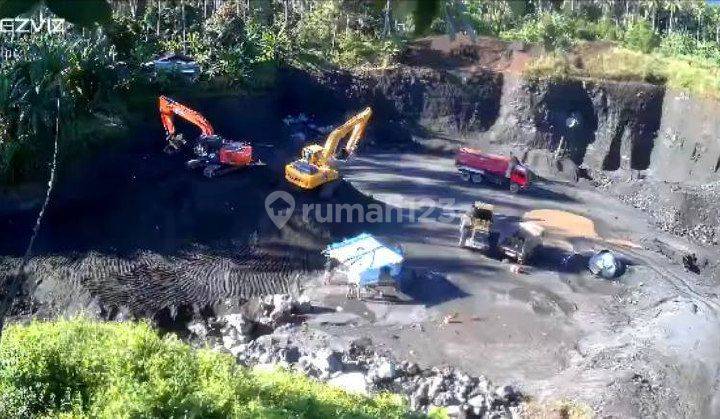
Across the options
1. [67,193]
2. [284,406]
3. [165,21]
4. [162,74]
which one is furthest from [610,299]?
[165,21]

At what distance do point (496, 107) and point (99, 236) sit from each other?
1748 cm

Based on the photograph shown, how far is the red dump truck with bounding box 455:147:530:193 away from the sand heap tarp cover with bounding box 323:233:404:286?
785 cm

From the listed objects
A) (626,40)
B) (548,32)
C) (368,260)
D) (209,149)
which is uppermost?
(548,32)

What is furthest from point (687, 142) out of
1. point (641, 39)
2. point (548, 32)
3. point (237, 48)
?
point (237, 48)

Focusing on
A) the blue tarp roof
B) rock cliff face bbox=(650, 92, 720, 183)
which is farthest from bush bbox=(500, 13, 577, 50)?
the blue tarp roof

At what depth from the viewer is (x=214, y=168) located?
18.5m

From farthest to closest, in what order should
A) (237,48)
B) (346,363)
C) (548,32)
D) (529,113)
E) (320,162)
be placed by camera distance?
(548,32), (529,113), (237,48), (320,162), (346,363)

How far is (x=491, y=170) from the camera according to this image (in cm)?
2247

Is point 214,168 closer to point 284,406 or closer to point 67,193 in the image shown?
point 67,193

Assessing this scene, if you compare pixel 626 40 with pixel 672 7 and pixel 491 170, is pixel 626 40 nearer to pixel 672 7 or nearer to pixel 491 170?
pixel 672 7

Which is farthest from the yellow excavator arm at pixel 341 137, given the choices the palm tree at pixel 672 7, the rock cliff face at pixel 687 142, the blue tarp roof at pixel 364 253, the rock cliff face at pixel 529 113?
the palm tree at pixel 672 7

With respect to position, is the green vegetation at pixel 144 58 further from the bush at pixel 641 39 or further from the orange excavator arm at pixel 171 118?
the bush at pixel 641 39

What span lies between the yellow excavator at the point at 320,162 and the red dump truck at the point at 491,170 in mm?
4206

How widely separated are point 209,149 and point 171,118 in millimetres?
1706
